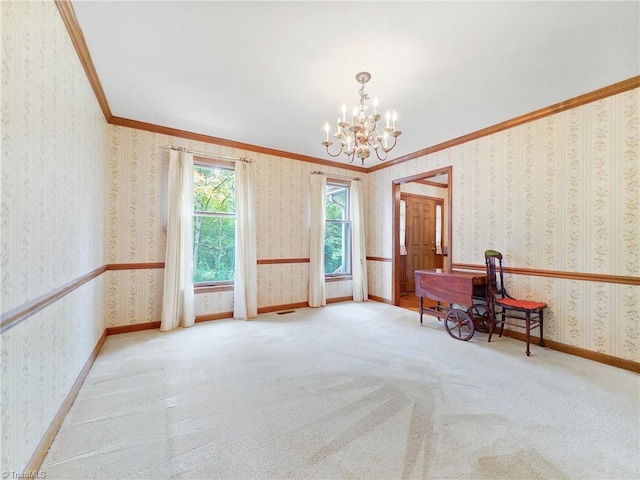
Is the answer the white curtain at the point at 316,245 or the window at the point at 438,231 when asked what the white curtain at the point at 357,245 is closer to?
the white curtain at the point at 316,245

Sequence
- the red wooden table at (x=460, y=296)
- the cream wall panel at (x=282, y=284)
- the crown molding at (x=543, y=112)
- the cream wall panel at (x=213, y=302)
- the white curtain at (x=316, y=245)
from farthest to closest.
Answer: the white curtain at (x=316, y=245) < the cream wall panel at (x=282, y=284) < the cream wall panel at (x=213, y=302) < the red wooden table at (x=460, y=296) < the crown molding at (x=543, y=112)

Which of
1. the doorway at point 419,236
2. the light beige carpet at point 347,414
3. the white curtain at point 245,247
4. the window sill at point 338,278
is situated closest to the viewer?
the light beige carpet at point 347,414

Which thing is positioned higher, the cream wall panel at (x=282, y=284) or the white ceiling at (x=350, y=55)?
the white ceiling at (x=350, y=55)

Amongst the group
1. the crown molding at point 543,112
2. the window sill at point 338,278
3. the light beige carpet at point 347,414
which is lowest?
the light beige carpet at point 347,414

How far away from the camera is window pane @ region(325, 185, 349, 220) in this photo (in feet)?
16.5

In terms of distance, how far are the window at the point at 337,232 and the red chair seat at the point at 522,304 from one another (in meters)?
2.63

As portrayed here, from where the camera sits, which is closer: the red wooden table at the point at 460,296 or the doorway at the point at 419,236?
the red wooden table at the point at 460,296

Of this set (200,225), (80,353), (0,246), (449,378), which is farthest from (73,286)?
(449,378)

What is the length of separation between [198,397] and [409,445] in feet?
4.63

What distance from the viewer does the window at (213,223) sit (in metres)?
3.84

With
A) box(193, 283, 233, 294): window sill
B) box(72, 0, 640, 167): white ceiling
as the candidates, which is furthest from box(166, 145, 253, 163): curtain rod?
box(193, 283, 233, 294): window sill

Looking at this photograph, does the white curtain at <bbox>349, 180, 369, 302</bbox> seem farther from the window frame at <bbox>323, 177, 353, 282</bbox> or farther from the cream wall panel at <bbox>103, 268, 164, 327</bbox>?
the cream wall panel at <bbox>103, 268, 164, 327</bbox>

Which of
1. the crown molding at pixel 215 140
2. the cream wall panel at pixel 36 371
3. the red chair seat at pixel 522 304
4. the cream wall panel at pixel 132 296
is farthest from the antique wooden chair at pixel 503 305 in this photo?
the cream wall panel at pixel 132 296

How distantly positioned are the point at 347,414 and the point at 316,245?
3006mm
